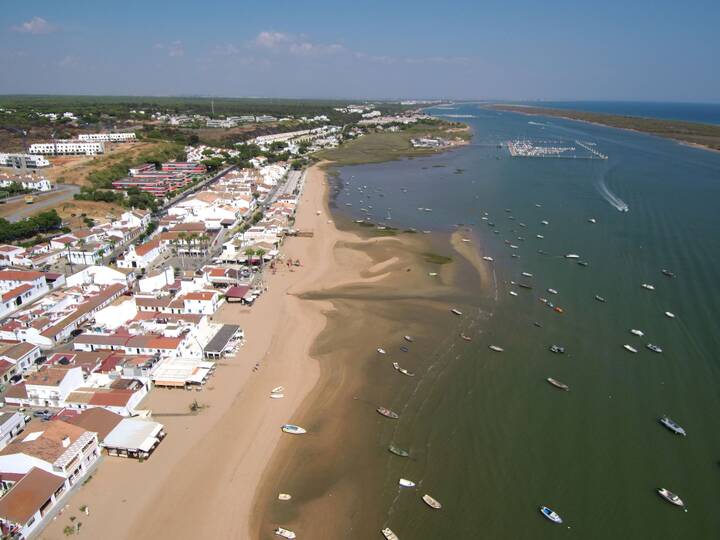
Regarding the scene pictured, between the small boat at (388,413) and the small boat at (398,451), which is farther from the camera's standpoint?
the small boat at (388,413)

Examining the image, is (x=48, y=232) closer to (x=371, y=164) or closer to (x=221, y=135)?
(x=371, y=164)

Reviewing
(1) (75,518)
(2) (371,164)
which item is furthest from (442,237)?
(2) (371,164)

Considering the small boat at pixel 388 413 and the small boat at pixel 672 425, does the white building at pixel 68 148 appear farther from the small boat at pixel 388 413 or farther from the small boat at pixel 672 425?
the small boat at pixel 672 425

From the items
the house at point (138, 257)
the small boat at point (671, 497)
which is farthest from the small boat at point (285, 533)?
the house at point (138, 257)

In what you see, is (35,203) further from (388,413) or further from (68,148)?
(388,413)

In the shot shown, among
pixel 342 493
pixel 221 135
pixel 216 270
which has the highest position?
pixel 221 135

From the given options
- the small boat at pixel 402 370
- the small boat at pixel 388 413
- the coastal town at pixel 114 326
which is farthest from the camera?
the small boat at pixel 402 370
